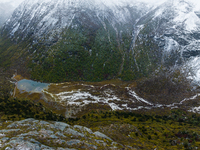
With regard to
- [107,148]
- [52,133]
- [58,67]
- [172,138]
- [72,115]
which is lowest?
[172,138]

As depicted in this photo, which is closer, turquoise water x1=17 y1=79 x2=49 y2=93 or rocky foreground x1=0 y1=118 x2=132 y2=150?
rocky foreground x1=0 y1=118 x2=132 y2=150

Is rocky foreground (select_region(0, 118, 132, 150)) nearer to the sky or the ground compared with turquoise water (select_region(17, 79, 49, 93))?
nearer to the ground

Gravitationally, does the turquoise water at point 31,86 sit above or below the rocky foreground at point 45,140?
above

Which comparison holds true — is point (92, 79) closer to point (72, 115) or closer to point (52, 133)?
point (72, 115)

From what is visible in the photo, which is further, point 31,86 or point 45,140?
point 31,86

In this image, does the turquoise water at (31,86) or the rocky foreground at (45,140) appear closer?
the rocky foreground at (45,140)

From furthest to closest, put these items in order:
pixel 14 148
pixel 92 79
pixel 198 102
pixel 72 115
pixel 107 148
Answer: pixel 92 79 → pixel 198 102 → pixel 72 115 → pixel 107 148 → pixel 14 148

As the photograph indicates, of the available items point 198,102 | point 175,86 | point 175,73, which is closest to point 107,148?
point 198,102

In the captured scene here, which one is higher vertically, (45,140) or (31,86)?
(31,86)
